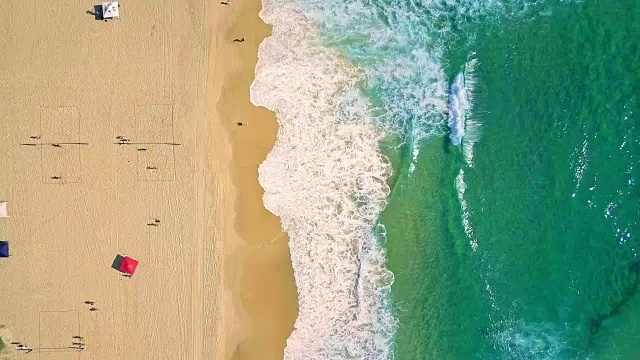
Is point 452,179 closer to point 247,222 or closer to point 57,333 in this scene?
point 247,222

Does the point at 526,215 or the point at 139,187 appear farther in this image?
the point at 526,215

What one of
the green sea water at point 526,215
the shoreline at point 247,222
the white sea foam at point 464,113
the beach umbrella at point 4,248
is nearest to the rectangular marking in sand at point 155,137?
the shoreline at point 247,222

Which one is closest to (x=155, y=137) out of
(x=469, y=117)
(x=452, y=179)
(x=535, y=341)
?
(x=452, y=179)

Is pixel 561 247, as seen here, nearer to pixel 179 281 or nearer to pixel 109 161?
pixel 179 281

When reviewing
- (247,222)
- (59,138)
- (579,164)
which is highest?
(59,138)

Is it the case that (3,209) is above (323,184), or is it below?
below

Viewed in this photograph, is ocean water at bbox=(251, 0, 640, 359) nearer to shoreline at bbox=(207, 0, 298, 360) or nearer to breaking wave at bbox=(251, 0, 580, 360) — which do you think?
breaking wave at bbox=(251, 0, 580, 360)

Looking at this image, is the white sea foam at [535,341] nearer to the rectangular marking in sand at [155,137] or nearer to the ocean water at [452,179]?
the ocean water at [452,179]
